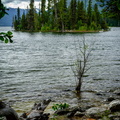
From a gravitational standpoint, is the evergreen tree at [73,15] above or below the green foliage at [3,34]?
above

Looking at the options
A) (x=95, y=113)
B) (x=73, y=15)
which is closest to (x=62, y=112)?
(x=95, y=113)

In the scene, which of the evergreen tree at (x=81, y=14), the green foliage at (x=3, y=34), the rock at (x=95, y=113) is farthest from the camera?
the evergreen tree at (x=81, y=14)

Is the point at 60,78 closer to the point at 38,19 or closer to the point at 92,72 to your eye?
the point at 92,72

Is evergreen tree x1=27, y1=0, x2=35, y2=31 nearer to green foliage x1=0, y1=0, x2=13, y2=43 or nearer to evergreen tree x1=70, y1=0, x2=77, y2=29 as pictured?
evergreen tree x1=70, y1=0, x2=77, y2=29

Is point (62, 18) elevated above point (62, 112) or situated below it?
above

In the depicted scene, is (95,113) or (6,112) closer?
(6,112)

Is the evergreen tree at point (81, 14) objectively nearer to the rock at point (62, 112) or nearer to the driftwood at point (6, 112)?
the rock at point (62, 112)

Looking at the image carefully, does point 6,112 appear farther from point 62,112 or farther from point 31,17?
point 31,17

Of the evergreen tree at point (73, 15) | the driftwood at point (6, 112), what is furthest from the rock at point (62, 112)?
the evergreen tree at point (73, 15)

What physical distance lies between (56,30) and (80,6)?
22147mm

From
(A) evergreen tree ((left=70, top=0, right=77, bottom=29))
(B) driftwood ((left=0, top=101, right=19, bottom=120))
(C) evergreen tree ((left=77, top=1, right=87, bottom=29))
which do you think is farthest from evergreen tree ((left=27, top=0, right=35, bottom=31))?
(B) driftwood ((left=0, top=101, right=19, bottom=120))

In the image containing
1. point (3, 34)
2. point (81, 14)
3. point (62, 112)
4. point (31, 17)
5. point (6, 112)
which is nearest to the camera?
point (3, 34)

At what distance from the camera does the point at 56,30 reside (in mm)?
106000

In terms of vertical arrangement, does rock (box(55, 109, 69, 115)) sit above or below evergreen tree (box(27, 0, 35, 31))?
below
